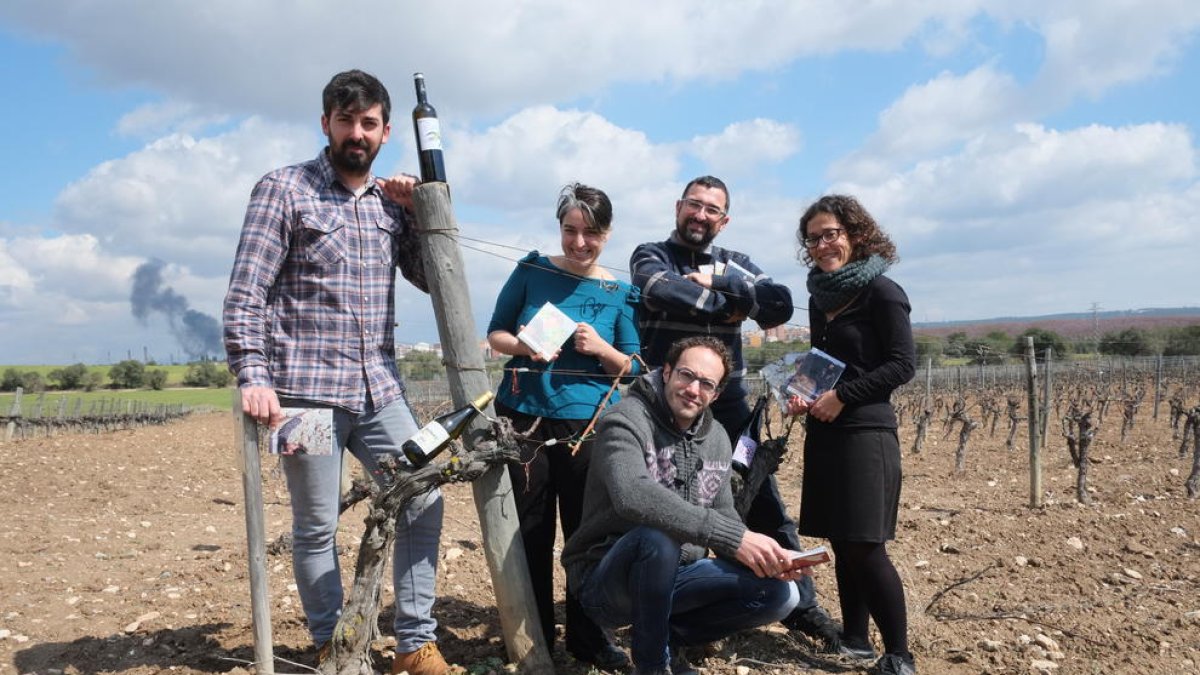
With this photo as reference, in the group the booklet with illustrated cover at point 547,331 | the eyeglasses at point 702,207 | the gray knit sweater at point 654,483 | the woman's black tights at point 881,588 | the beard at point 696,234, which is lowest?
the woman's black tights at point 881,588

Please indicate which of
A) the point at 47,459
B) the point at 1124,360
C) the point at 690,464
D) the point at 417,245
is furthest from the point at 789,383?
the point at 1124,360

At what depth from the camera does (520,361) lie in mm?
3264

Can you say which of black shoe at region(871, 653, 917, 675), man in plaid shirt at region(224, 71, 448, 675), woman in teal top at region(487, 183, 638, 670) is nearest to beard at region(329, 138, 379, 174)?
man in plaid shirt at region(224, 71, 448, 675)

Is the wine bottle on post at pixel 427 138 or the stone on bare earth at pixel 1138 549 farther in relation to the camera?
the stone on bare earth at pixel 1138 549

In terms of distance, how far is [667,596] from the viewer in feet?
9.13

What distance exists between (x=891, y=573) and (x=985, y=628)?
103 cm

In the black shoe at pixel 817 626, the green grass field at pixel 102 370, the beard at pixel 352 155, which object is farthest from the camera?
the green grass field at pixel 102 370

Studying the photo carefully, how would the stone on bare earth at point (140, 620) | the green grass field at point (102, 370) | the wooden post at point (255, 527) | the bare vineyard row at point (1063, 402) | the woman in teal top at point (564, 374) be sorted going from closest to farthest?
1. the wooden post at point (255, 527)
2. the woman in teal top at point (564, 374)
3. the stone on bare earth at point (140, 620)
4. the bare vineyard row at point (1063, 402)
5. the green grass field at point (102, 370)

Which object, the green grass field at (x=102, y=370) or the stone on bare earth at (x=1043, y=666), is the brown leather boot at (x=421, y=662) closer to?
the stone on bare earth at (x=1043, y=666)

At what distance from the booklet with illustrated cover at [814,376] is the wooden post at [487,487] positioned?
3.87ft

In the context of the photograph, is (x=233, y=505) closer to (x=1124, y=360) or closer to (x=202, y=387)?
(x=1124, y=360)

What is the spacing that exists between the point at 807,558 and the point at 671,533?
47 centimetres

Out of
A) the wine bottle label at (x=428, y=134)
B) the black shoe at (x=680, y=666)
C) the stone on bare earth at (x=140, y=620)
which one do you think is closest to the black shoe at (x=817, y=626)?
the black shoe at (x=680, y=666)

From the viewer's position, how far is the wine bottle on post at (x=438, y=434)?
110 inches
